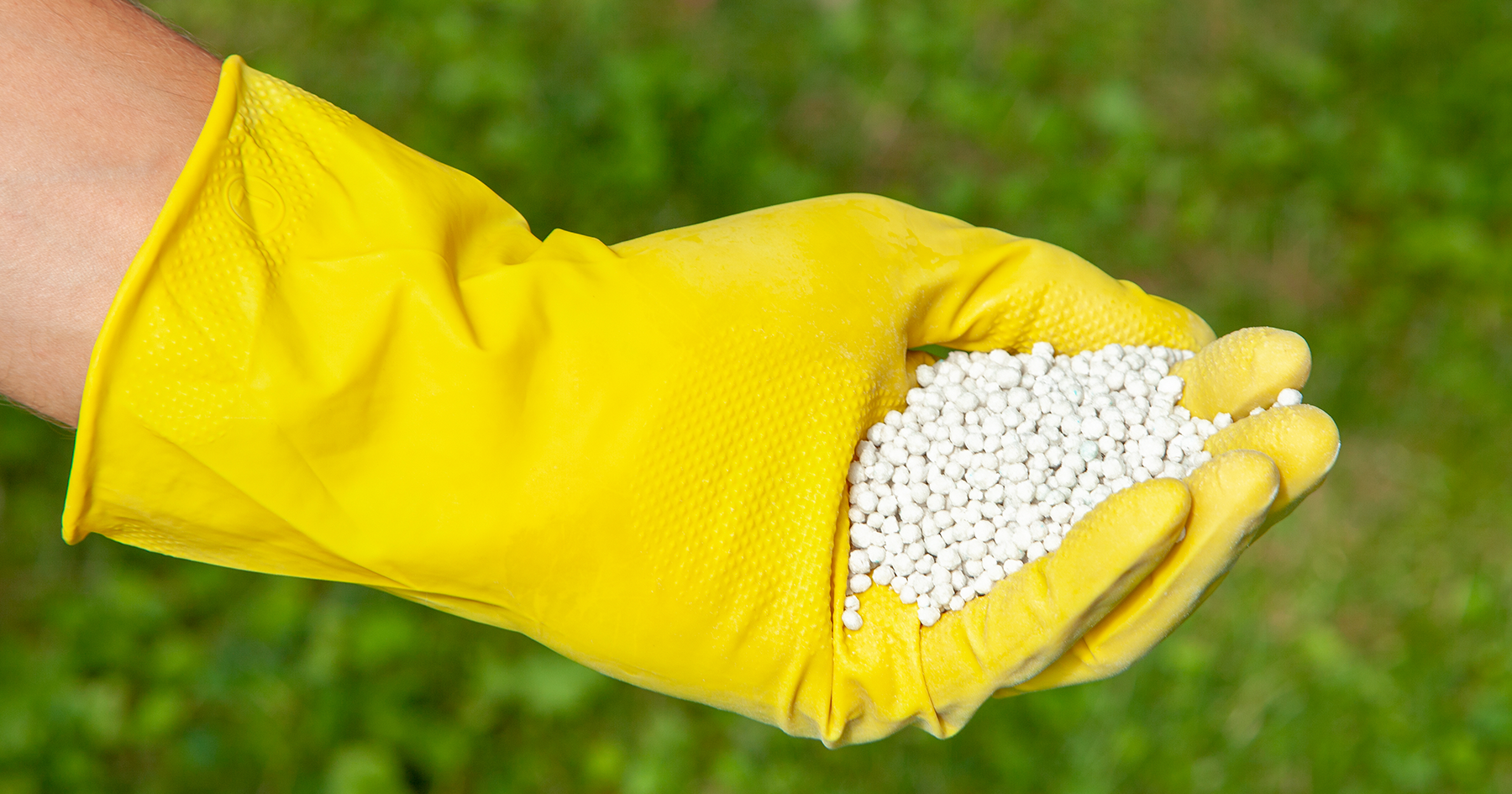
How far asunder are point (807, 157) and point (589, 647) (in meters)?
1.69

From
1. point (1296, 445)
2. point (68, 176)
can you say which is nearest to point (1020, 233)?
point (1296, 445)

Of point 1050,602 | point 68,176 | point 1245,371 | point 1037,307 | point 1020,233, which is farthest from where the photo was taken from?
point 1020,233

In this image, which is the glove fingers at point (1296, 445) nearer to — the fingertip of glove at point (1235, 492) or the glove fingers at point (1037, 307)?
the fingertip of glove at point (1235, 492)

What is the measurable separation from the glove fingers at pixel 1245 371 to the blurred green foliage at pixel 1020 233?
3.12 feet

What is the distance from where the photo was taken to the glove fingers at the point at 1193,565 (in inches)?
41.5

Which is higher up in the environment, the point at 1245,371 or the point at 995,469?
the point at 1245,371

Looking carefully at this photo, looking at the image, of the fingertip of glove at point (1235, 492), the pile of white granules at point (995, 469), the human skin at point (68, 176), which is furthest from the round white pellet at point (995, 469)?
the human skin at point (68, 176)

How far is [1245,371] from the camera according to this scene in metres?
1.23

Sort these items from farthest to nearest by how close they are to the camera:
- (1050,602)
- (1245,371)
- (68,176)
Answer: (1245,371) → (1050,602) → (68,176)

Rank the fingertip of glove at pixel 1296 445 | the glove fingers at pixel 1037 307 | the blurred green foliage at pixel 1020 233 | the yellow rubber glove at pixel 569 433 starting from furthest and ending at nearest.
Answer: the blurred green foliage at pixel 1020 233 → the glove fingers at pixel 1037 307 → the fingertip of glove at pixel 1296 445 → the yellow rubber glove at pixel 569 433

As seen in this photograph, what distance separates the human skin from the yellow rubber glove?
88mm

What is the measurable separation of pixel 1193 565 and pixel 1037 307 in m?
0.41

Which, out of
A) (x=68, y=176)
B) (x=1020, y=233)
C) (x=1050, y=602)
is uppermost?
(x=68, y=176)

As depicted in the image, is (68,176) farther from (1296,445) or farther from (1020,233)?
(1020,233)
